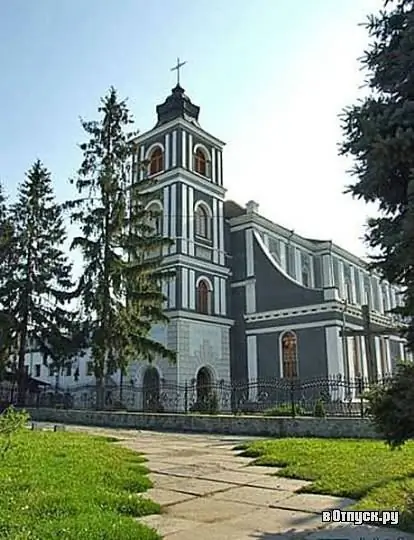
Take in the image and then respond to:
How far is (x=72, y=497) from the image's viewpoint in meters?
4.86

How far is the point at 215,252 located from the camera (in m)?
31.2

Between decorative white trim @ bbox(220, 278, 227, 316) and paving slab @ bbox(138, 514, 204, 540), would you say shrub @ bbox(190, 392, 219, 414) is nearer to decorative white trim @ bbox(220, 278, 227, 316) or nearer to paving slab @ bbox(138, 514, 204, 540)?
decorative white trim @ bbox(220, 278, 227, 316)

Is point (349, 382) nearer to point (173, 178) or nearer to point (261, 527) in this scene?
point (261, 527)

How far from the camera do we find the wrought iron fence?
1487 cm

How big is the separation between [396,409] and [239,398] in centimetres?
1452

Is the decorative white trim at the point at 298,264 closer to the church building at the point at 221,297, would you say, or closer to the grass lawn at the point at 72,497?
the church building at the point at 221,297

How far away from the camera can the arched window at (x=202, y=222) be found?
3059 centimetres

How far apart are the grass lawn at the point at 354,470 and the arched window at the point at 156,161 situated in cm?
2334

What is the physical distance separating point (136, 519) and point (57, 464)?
Result: 2952mm

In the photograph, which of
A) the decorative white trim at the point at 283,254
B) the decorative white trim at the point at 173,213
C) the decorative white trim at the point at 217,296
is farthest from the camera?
the decorative white trim at the point at 283,254

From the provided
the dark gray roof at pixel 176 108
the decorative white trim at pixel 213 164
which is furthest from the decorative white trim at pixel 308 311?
the dark gray roof at pixel 176 108

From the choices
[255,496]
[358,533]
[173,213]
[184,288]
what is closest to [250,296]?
[184,288]

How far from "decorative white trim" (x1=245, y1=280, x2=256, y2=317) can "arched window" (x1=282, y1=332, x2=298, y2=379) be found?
9.01 feet

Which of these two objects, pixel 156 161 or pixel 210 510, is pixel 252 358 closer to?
pixel 156 161
